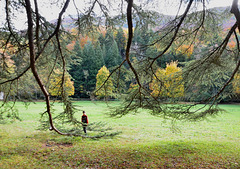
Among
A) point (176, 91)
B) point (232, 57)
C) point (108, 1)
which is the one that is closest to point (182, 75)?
point (176, 91)

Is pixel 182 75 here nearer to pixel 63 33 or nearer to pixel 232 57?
pixel 232 57

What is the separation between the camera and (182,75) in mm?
4906

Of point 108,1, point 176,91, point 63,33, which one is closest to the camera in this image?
point 108,1

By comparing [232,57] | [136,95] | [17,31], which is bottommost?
[136,95]

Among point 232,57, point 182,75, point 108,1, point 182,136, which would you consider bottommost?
point 182,136

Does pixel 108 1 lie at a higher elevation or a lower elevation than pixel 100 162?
higher

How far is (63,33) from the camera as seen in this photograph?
14.4ft

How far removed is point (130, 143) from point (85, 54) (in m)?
30.9

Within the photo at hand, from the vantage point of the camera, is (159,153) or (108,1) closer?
(108,1)

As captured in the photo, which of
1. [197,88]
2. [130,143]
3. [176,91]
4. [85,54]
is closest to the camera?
[176,91]

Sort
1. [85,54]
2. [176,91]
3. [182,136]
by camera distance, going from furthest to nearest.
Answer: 1. [85,54]
2. [182,136]
3. [176,91]

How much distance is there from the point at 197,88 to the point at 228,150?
3124 millimetres

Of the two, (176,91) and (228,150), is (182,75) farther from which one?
(228,150)

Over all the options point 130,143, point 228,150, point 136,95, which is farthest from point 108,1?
point 228,150
